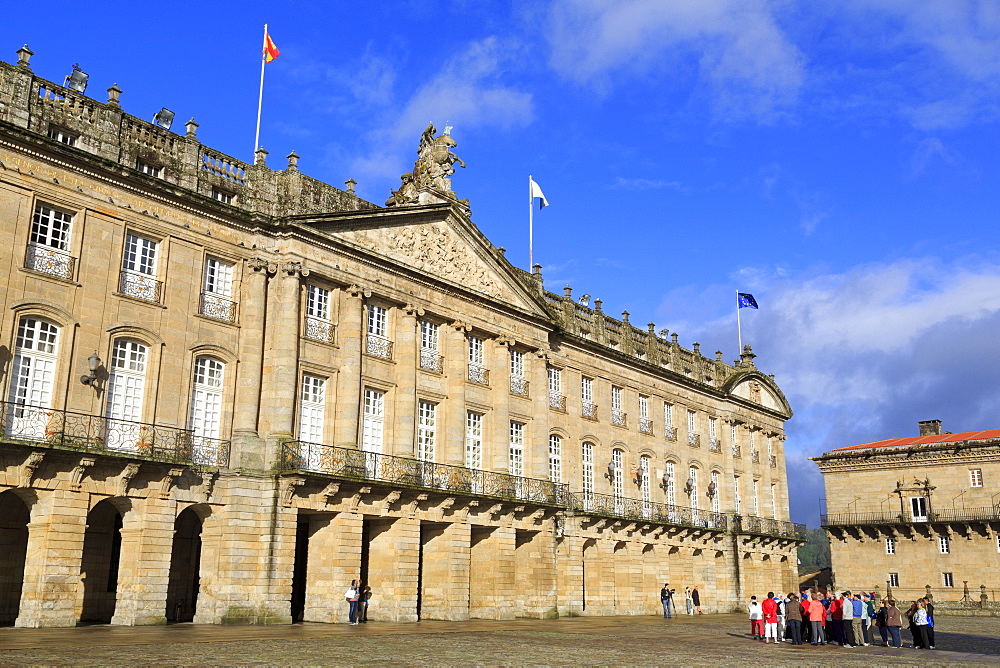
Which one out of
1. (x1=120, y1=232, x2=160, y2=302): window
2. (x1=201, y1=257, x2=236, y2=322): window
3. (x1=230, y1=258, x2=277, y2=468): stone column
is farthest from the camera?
(x1=201, y1=257, x2=236, y2=322): window

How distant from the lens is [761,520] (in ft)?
165

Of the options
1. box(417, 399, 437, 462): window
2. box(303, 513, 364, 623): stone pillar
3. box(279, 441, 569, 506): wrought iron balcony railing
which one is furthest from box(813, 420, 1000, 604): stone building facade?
box(303, 513, 364, 623): stone pillar

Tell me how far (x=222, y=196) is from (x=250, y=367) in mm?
5107

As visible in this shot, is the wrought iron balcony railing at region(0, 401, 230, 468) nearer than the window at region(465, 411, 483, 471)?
Yes

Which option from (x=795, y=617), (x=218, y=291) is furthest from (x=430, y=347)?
(x=795, y=617)

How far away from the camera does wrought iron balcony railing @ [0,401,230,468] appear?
21562mm

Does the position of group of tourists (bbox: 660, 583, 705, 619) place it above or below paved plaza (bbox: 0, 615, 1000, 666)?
above

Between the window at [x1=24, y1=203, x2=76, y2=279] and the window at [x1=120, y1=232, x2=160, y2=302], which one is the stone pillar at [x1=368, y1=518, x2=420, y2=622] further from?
the window at [x1=24, y1=203, x2=76, y2=279]

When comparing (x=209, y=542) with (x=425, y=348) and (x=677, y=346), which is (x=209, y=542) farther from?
(x=677, y=346)

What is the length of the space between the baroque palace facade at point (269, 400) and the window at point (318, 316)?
0.10m

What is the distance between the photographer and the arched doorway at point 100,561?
25.3m

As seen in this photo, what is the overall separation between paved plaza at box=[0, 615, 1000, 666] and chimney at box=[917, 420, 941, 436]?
39010mm

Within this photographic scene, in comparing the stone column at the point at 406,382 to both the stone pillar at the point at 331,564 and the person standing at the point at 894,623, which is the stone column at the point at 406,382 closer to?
the stone pillar at the point at 331,564

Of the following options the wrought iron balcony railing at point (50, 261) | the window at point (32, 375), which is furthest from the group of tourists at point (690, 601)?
the wrought iron balcony railing at point (50, 261)
